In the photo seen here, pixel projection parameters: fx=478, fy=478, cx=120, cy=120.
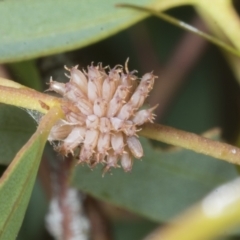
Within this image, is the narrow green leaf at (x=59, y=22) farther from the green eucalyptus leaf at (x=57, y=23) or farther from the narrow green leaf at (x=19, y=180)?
the narrow green leaf at (x=19, y=180)

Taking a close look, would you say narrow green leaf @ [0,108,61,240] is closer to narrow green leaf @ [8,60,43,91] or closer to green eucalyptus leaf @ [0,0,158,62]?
green eucalyptus leaf @ [0,0,158,62]

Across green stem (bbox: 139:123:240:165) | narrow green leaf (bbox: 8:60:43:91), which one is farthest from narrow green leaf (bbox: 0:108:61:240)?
narrow green leaf (bbox: 8:60:43:91)

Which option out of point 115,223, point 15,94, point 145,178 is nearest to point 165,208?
point 145,178

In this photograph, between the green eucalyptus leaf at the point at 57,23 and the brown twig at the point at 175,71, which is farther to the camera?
the brown twig at the point at 175,71

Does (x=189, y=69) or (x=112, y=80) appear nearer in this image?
(x=112, y=80)

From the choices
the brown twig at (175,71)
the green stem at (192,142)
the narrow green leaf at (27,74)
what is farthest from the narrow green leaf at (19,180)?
the brown twig at (175,71)

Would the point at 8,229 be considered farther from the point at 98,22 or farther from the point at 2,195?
the point at 98,22
